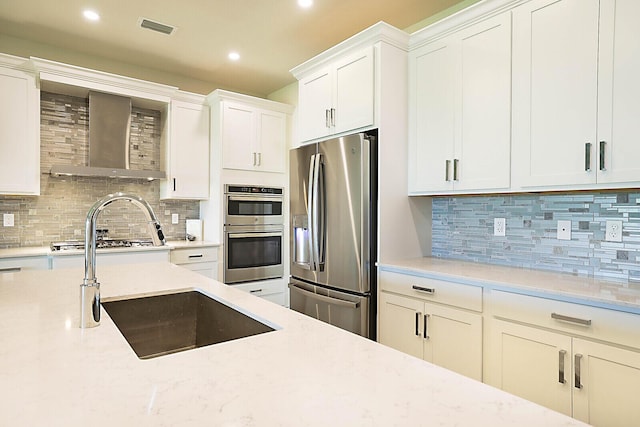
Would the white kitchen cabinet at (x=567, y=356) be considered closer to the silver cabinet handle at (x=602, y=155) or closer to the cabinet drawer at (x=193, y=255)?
the silver cabinet handle at (x=602, y=155)

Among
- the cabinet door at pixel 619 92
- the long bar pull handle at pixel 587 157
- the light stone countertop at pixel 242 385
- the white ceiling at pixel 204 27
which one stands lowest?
the light stone countertop at pixel 242 385

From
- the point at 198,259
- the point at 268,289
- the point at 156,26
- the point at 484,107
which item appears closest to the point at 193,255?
the point at 198,259

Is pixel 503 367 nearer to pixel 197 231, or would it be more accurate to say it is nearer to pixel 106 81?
pixel 197 231

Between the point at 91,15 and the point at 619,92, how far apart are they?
3.57 metres

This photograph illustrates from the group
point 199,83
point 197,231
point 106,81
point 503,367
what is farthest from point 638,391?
point 199,83

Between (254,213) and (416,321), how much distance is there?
93.3 inches

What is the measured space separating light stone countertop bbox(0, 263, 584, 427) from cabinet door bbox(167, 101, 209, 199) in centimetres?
299

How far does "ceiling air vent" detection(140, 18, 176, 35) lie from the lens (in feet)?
10.1

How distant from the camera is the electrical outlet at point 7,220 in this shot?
3.35 meters

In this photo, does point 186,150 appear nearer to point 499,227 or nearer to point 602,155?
point 499,227

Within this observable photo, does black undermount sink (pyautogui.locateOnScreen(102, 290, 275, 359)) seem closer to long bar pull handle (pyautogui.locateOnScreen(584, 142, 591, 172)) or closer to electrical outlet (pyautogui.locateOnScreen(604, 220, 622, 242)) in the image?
long bar pull handle (pyautogui.locateOnScreen(584, 142, 591, 172))

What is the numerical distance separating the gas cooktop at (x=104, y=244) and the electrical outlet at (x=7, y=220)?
0.37 m

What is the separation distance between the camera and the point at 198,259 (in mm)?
3840

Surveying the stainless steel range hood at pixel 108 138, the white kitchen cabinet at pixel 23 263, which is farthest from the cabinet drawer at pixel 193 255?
the white kitchen cabinet at pixel 23 263
